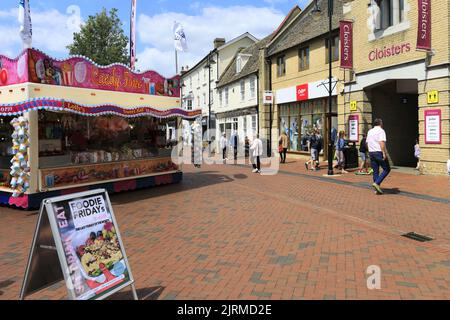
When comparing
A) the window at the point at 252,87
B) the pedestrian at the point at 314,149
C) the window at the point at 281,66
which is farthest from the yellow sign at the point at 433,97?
Result: the window at the point at 252,87

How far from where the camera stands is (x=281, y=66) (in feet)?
80.3

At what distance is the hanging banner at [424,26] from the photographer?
42.8 feet

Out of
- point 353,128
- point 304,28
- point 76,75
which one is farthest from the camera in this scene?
point 304,28

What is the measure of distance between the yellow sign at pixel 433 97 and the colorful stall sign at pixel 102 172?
8.83 m

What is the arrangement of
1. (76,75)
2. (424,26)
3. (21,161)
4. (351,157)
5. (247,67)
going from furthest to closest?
(247,67) → (351,157) → (424,26) → (76,75) → (21,161)

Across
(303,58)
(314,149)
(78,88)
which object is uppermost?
(303,58)

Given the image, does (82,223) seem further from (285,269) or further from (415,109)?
(415,109)

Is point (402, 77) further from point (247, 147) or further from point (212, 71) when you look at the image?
point (212, 71)

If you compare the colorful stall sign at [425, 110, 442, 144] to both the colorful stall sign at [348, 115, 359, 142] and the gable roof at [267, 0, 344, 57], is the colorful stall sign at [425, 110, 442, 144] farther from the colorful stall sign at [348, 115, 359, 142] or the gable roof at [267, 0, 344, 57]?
the gable roof at [267, 0, 344, 57]

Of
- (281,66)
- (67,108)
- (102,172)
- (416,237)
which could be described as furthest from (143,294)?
(281,66)

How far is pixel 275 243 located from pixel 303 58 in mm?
17758

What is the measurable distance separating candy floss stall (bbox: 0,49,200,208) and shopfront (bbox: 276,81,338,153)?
9.08 metres

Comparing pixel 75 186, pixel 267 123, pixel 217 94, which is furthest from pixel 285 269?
pixel 217 94

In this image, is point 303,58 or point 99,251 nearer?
point 99,251
